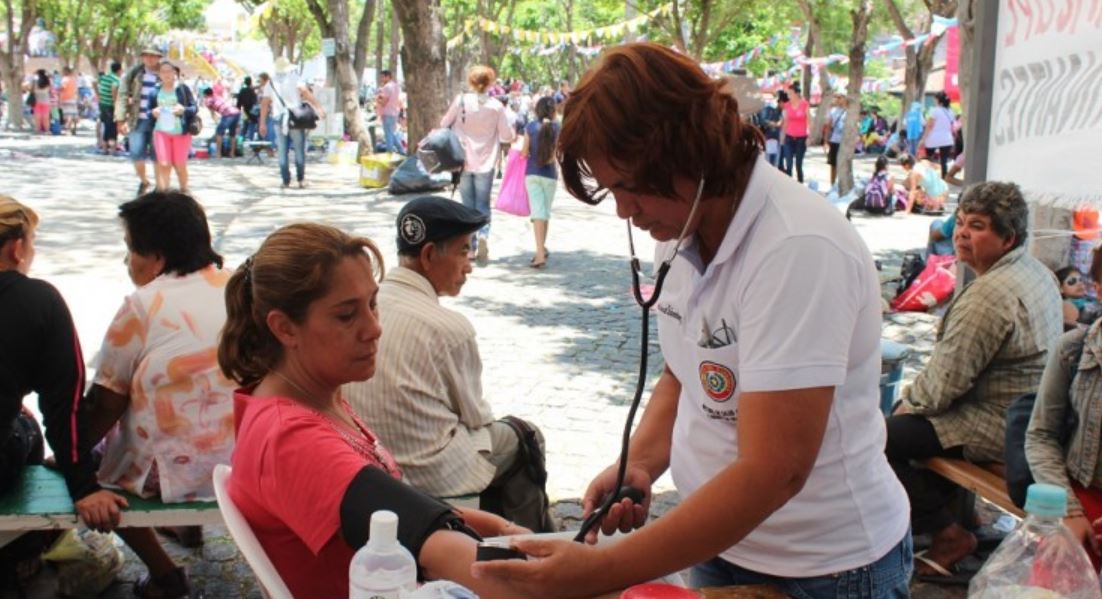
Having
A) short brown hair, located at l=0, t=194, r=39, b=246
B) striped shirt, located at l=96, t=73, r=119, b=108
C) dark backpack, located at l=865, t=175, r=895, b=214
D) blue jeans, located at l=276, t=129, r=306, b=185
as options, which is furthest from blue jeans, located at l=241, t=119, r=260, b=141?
short brown hair, located at l=0, t=194, r=39, b=246

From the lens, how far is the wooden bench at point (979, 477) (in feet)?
12.9

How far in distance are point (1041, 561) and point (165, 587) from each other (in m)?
3.18

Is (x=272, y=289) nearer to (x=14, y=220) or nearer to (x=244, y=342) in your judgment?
(x=244, y=342)

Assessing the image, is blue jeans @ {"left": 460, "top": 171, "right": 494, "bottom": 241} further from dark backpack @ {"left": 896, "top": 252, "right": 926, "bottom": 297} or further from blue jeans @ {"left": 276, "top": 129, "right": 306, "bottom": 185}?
blue jeans @ {"left": 276, "top": 129, "right": 306, "bottom": 185}

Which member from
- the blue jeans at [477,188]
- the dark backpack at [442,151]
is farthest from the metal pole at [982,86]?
the blue jeans at [477,188]

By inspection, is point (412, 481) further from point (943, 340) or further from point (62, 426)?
point (943, 340)

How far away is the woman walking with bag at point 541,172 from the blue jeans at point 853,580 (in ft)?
28.1

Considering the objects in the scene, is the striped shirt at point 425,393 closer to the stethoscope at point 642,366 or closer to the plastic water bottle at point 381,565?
the stethoscope at point 642,366

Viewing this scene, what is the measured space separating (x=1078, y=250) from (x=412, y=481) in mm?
4912

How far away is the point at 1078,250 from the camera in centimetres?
682

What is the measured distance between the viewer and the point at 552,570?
1.64m

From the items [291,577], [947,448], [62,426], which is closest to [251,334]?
[291,577]

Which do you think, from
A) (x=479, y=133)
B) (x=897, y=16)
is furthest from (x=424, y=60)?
(x=897, y=16)

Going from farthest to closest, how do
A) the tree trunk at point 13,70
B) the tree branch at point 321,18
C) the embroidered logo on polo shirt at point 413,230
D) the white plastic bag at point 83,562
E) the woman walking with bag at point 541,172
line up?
the tree trunk at point 13,70
the tree branch at point 321,18
the woman walking with bag at point 541,172
the white plastic bag at point 83,562
the embroidered logo on polo shirt at point 413,230
